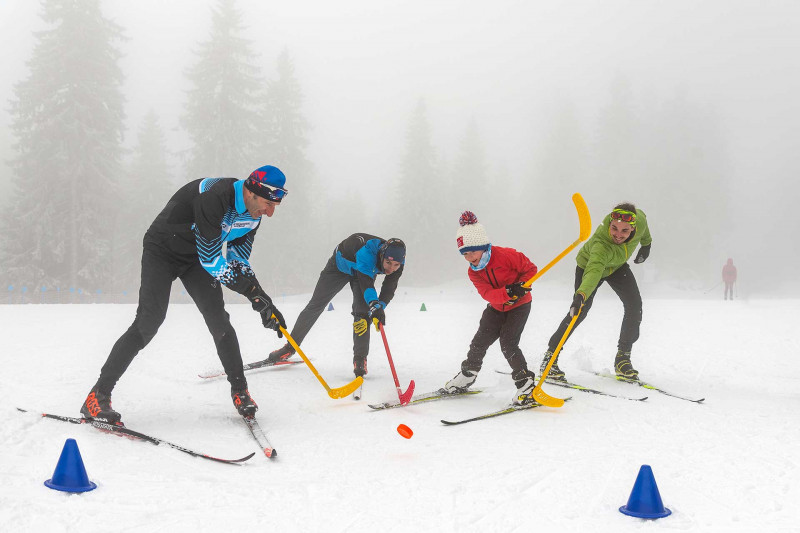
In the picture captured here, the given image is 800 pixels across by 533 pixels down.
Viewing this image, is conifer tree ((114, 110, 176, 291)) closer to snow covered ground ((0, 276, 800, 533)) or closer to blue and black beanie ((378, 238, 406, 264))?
snow covered ground ((0, 276, 800, 533))

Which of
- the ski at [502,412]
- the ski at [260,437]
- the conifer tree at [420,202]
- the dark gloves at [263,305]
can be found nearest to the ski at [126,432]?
the ski at [260,437]

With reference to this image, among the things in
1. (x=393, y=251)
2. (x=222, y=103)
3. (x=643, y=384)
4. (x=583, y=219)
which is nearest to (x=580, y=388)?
(x=643, y=384)

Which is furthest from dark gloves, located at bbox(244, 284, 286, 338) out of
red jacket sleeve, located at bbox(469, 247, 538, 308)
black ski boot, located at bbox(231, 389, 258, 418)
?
red jacket sleeve, located at bbox(469, 247, 538, 308)

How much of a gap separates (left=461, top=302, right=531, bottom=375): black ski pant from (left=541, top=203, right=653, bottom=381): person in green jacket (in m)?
0.60

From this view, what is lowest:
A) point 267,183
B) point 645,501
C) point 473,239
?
point 645,501

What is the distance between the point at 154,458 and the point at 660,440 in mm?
3307

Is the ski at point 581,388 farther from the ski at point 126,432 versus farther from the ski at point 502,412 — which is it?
the ski at point 126,432

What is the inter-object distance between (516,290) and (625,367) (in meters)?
1.93

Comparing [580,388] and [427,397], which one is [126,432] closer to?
[427,397]

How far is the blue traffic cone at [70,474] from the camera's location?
2957 millimetres

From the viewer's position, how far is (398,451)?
3924 millimetres

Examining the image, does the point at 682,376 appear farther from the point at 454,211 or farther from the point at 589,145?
the point at 589,145

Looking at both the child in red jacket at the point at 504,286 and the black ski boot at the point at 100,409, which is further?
the child in red jacket at the point at 504,286

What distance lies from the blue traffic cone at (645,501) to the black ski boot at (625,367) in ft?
11.6
